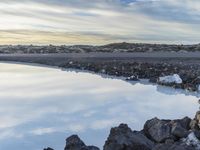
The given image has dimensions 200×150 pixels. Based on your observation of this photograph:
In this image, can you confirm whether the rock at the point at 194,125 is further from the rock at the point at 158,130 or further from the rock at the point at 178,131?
the rock at the point at 158,130

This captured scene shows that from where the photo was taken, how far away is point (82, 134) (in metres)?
13.3

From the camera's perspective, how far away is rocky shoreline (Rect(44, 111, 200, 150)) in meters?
10.3

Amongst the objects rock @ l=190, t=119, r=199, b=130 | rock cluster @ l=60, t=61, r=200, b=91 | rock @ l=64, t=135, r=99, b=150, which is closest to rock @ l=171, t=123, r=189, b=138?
rock @ l=190, t=119, r=199, b=130

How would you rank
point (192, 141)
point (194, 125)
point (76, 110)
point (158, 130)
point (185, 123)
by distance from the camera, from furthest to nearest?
1. point (76, 110)
2. point (185, 123)
3. point (194, 125)
4. point (158, 130)
5. point (192, 141)

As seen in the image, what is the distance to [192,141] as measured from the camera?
11086 mm

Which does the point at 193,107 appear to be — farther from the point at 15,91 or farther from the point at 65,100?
the point at 15,91

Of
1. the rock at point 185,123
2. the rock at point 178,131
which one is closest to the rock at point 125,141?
the rock at point 178,131

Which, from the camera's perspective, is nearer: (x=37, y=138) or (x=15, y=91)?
(x=37, y=138)

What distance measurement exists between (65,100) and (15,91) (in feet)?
15.9

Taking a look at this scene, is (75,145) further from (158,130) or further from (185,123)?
(185,123)

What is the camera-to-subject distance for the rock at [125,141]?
10359 mm

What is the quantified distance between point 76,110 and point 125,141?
6.97 meters

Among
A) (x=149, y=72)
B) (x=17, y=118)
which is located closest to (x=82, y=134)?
(x=17, y=118)

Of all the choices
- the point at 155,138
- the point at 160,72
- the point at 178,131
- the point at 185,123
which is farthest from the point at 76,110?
the point at 160,72
